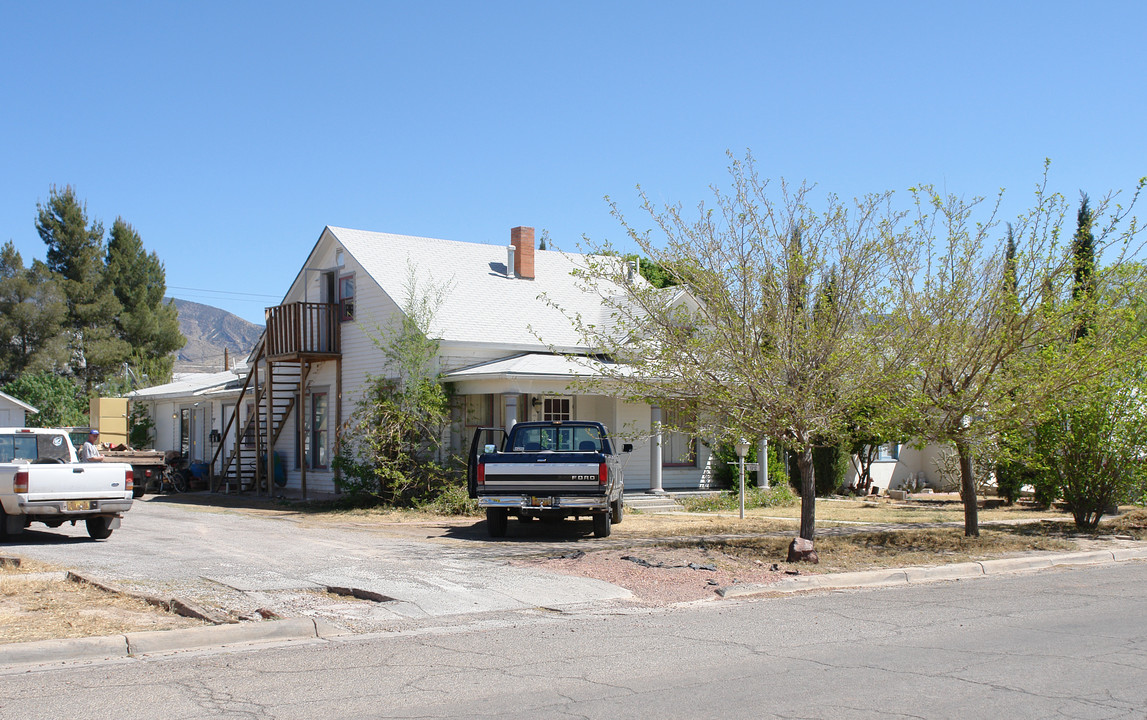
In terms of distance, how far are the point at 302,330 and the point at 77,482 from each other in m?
10.7

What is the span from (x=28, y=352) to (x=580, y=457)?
44429 millimetres

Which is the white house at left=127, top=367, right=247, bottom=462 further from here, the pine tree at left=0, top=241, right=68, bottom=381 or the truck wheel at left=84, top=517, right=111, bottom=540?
the pine tree at left=0, top=241, right=68, bottom=381

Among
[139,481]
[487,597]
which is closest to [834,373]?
[487,597]

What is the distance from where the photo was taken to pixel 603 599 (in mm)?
10852

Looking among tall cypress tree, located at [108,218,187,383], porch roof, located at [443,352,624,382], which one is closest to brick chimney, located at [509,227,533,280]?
porch roof, located at [443,352,624,382]

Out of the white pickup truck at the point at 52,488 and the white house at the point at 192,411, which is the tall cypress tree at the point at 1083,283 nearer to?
the white pickup truck at the point at 52,488

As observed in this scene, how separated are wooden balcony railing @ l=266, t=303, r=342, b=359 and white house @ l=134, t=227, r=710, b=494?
0.03 meters

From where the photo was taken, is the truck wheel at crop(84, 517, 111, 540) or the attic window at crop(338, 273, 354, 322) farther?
the attic window at crop(338, 273, 354, 322)

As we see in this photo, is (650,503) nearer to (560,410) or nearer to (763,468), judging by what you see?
(560,410)

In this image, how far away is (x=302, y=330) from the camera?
2461cm

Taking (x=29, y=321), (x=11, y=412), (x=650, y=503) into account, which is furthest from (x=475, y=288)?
(x=29, y=321)

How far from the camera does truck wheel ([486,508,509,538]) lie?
16.1 metres

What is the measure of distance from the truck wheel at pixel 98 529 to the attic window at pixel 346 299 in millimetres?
10510

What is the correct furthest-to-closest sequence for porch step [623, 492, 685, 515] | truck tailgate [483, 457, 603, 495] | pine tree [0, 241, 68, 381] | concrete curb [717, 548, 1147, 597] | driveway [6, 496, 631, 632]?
pine tree [0, 241, 68, 381] → porch step [623, 492, 685, 515] → truck tailgate [483, 457, 603, 495] → concrete curb [717, 548, 1147, 597] → driveway [6, 496, 631, 632]
